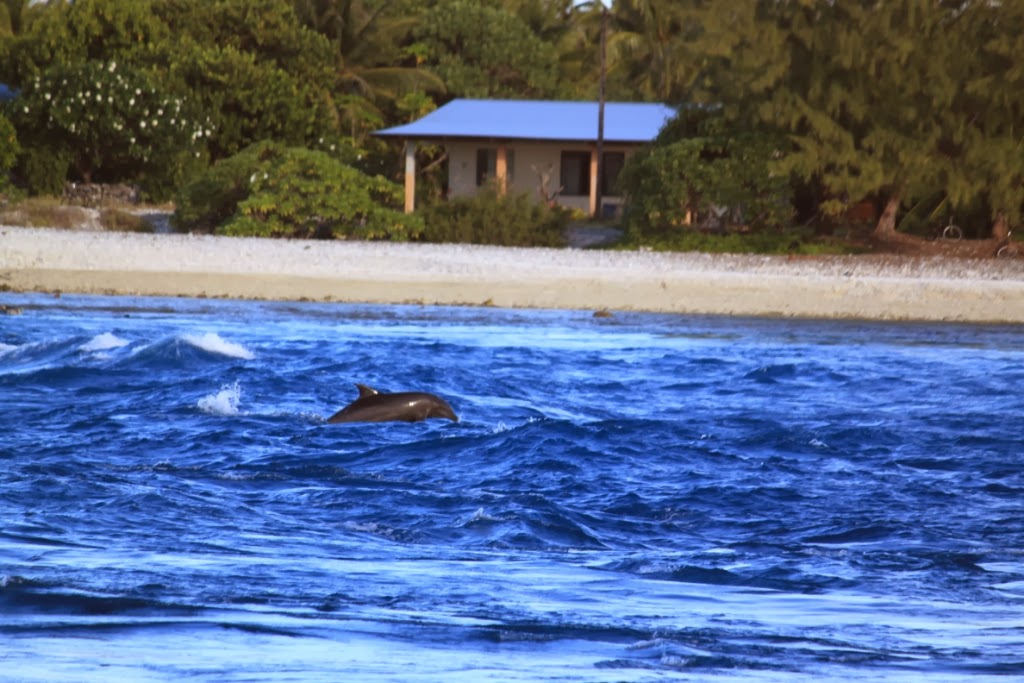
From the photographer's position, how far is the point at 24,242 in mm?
24812

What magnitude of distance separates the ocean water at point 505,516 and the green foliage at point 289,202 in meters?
12.1

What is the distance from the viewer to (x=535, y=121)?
3831 centimetres

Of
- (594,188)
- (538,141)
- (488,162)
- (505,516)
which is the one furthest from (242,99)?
(505,516)

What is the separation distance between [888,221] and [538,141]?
10389 mm

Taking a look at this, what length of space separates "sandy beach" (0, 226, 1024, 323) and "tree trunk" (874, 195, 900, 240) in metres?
2.82

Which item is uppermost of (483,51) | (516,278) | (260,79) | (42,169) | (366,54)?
(483,51)

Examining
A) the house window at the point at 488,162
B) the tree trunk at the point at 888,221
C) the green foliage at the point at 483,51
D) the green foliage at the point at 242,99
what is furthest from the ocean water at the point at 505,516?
the green foliage at the point at 483,51

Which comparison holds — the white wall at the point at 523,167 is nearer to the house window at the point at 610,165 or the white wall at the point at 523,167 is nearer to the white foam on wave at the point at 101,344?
the house window at the point at 610,165

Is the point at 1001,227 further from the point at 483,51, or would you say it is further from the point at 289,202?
the point at 483,51

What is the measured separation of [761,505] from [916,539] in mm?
1076

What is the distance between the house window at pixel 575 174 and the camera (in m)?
40.1

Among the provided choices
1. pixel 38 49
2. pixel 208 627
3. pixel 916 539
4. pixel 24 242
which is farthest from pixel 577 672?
pixel 38 49

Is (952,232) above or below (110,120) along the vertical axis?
below

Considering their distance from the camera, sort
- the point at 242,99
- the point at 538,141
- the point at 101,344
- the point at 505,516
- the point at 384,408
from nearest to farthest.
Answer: the point at 505,516 < the point at 384,408 < the point at 101,344 < the point at 538,141 < the point at 242,99
